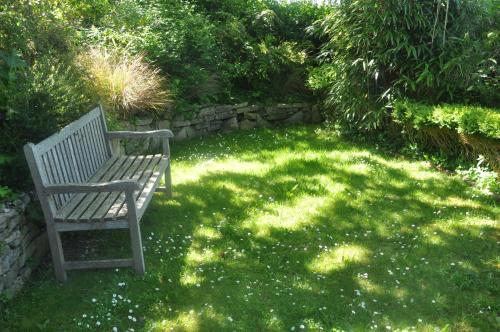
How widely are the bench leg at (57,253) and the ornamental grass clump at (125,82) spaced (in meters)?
2.52

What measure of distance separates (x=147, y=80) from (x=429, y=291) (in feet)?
14.6

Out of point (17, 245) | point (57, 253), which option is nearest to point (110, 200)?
point (57, 253)

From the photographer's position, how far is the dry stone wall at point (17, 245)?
3168 mm

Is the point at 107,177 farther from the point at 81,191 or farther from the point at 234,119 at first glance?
the point at 234,119

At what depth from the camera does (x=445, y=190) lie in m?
5.37

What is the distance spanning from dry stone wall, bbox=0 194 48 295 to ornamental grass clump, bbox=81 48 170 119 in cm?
234

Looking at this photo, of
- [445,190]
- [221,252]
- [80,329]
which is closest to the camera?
[80,329]

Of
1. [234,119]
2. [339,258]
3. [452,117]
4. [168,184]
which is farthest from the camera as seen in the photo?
[234,119]

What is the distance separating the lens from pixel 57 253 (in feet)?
11.4

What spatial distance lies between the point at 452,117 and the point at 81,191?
4448 mm

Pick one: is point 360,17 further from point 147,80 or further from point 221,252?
point 221,252

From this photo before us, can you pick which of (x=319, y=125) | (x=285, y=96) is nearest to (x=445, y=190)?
(x=319, y=125)

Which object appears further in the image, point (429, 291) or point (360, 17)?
point (360, 17)

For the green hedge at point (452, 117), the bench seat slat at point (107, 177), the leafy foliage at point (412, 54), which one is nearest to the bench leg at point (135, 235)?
the bench seat slat at point (107, 177)
